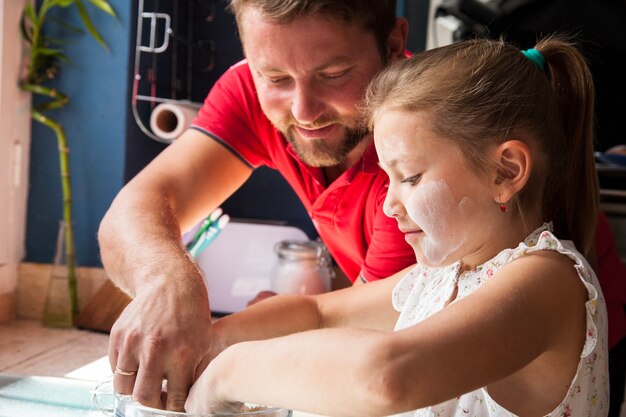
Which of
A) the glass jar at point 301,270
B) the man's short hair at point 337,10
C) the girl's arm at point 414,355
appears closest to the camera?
the girl's arm at point 414,355

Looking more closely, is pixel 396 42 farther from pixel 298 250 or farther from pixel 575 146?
pixel 298 250

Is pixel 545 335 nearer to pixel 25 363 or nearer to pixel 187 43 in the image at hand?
pixel 25 363

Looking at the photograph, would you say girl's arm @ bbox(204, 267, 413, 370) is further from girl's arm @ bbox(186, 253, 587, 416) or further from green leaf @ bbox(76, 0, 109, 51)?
green leaf @ bbox(76, 0, 109, 51)

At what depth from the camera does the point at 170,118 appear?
245 cm

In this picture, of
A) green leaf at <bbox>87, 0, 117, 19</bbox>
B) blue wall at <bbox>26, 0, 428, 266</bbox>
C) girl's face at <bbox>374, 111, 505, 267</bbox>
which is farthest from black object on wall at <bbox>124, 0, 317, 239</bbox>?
girl's face at <bbox>374, 111, 505, 267</bbox>

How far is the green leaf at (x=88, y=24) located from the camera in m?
2.35

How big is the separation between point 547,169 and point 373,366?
387 millimetres

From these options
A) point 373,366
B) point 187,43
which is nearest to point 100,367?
point 373,366

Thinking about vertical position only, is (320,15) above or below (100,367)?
above

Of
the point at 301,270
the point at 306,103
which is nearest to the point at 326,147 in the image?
the point at 306,103

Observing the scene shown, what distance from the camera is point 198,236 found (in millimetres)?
2096

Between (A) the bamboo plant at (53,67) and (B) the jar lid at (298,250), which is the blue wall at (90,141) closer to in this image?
(A) the bamboo plant at (53,67)

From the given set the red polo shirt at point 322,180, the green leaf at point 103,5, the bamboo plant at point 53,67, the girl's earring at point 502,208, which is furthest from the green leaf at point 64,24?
the girl's earring at point 502,208

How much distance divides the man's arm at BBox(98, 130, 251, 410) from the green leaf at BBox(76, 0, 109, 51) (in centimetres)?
97
